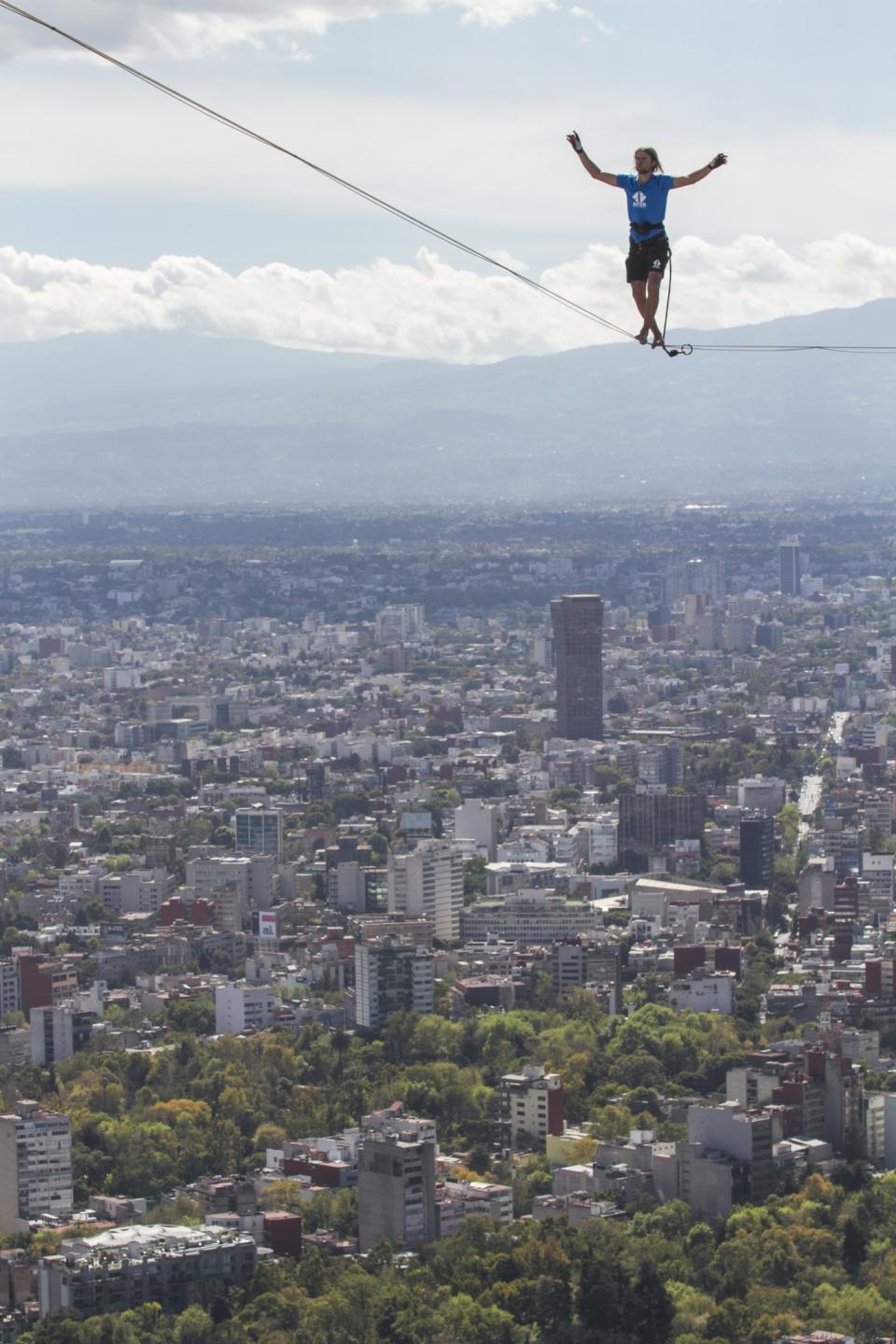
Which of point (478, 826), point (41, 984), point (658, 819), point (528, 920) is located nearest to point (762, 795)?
point (658, 819)

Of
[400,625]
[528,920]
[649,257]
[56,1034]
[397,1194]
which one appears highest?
[649,257]

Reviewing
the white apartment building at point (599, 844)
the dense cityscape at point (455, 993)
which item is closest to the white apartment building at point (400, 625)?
the dense cityscape at point (455, 993)

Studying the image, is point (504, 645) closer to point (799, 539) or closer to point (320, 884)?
point (799, 539)

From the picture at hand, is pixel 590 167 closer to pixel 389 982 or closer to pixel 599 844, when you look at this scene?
pixel 389 982

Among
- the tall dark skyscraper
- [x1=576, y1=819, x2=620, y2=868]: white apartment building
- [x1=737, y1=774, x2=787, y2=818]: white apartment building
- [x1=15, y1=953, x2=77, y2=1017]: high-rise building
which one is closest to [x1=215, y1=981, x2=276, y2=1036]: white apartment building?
[x1=15, y1=953, x2=77, y2=1017]: high-rise building

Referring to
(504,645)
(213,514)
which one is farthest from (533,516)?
(504,645)
